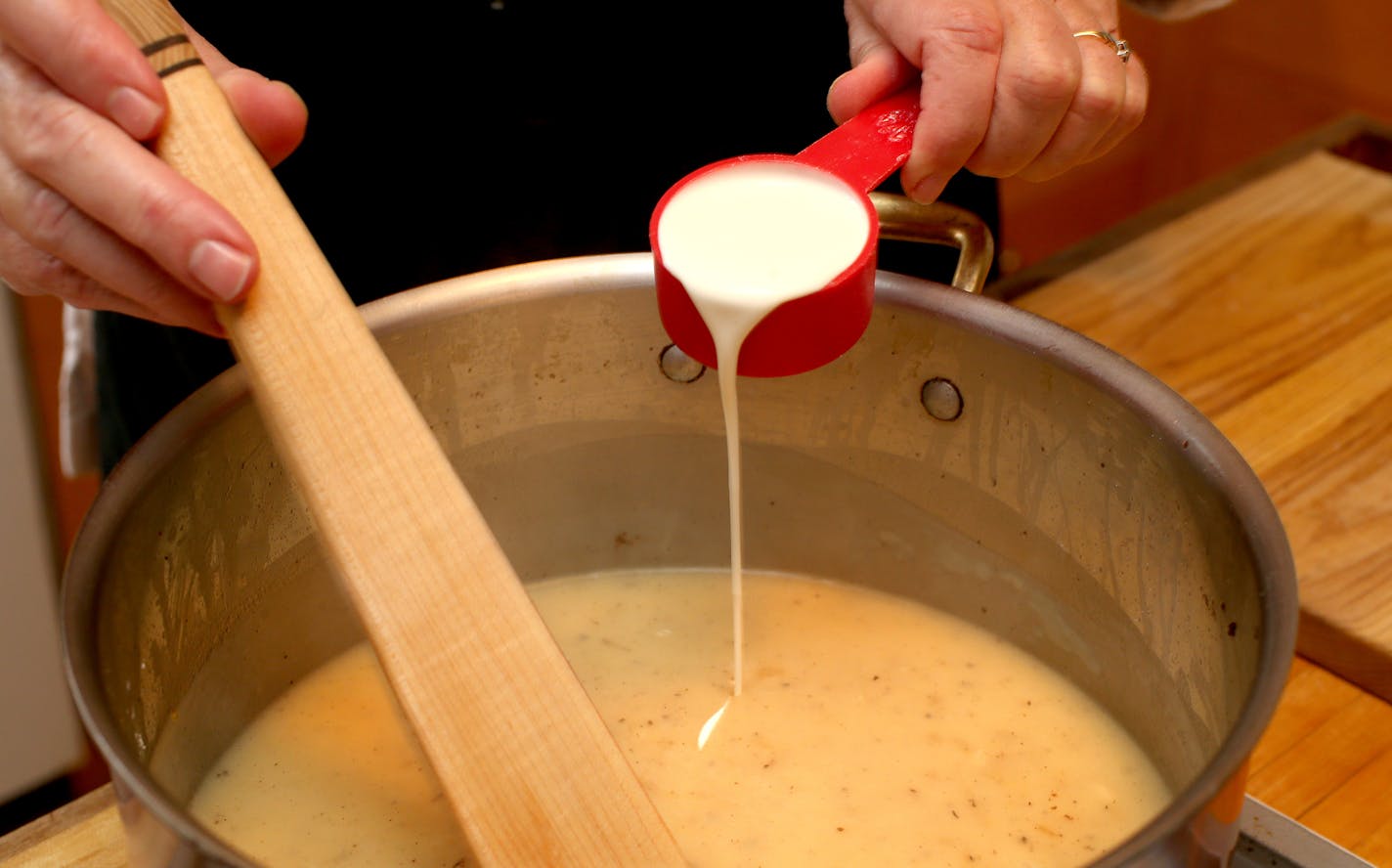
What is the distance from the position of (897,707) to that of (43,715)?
128 cm

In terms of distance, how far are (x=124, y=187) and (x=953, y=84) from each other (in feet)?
1.48

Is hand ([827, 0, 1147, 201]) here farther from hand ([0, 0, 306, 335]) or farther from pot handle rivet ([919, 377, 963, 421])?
hand ([0, 0, 306, 335])

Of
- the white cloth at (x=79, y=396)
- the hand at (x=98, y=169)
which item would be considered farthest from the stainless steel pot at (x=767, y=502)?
the white cloth at (x=79, y=396)

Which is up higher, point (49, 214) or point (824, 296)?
point (49, 214)

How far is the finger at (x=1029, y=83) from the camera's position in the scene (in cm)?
78

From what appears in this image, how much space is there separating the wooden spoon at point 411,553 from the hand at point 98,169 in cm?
3

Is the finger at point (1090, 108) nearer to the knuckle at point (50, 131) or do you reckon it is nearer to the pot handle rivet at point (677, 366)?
the pot handle rivet at point (677, 366)

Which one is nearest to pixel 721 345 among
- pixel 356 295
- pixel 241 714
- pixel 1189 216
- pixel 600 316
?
pixel 600 316

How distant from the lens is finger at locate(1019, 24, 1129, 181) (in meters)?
0.81

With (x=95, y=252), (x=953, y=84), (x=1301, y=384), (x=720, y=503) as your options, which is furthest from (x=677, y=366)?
(x=1301, y=384)

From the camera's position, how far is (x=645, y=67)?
110 centimetres

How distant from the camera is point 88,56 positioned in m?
0.62

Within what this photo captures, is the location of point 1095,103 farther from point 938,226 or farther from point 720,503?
point 720,503

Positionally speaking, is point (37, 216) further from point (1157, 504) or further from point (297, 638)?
point (1157, 504)
